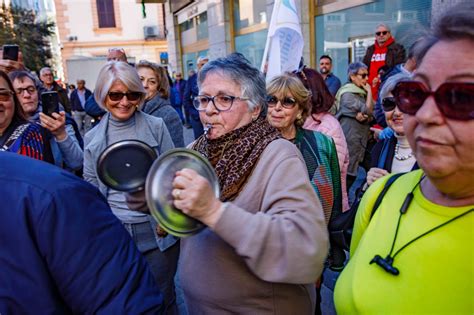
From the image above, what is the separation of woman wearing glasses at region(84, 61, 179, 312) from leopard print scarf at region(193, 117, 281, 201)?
A: 99cm

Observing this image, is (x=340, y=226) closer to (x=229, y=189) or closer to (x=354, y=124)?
(x=229, y=189)

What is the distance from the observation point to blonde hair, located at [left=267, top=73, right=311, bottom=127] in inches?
120

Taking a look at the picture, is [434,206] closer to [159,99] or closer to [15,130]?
[15,130]

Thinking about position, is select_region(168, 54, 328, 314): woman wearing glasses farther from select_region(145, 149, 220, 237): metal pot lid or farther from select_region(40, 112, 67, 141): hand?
select_region(40, 112, 67, 141): hand

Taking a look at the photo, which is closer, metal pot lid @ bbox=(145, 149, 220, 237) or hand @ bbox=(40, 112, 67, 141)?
metal pot lid @ bbox=(145, 149, 220, 237)

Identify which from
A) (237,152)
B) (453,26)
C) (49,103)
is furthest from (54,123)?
(453,26)

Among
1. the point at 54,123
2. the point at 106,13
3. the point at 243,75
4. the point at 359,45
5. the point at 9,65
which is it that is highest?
the point at 106,13

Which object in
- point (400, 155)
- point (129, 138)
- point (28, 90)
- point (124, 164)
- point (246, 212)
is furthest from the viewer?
point (28, 90)

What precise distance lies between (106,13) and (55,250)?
3577 cm

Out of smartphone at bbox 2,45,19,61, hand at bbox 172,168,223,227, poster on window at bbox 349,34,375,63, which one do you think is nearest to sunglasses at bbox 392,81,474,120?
hand at bbox 172,168,223,227

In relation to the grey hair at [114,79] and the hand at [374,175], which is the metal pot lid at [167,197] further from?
the grey hair at [114,79]

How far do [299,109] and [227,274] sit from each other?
1.77 m

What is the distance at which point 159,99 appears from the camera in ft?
13.3

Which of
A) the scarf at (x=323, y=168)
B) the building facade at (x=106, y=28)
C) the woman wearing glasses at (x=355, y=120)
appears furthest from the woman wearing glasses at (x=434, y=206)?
the building facade at (x=106, y=28)
